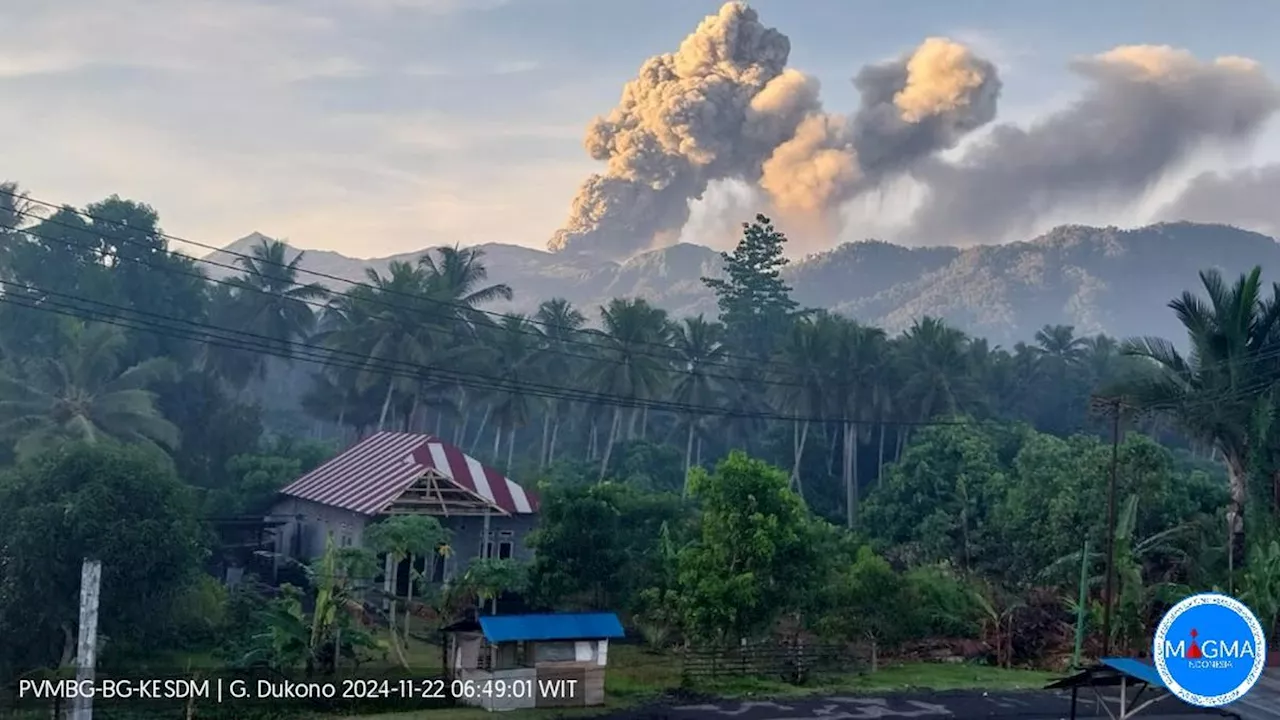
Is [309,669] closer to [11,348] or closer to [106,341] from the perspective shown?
[106,341]

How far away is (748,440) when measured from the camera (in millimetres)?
86312

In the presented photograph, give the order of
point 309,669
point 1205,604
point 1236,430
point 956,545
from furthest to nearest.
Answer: point 956,545 < point 1236,430 < point 309,669 < point 1205,604

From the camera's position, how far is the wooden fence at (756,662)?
29.4 metres

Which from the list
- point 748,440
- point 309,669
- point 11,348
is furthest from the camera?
point 748,440

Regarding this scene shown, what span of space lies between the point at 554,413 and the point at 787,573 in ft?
166

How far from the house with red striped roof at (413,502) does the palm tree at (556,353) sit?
2907 centimetres

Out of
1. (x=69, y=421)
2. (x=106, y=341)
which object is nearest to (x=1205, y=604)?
(x=69, y=421)

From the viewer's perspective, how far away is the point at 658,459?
72438 mm

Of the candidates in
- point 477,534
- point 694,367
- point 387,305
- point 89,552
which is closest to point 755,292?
point 694,367

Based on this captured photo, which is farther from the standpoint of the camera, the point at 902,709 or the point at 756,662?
the point at 756,662

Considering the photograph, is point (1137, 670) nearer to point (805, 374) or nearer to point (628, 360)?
point (628, 360)

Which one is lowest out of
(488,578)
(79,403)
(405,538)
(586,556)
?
(488,578)

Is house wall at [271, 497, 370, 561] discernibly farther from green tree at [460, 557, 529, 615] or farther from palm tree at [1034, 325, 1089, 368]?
palm tree at [1034, 325, 1089, 368]

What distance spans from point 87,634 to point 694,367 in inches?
2428
